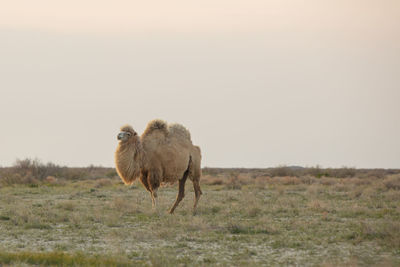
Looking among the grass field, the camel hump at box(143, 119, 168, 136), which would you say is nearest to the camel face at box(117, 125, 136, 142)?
the camel hump at box(143, 119, 168, 136)

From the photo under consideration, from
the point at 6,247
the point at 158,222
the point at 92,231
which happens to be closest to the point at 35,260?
the point at 6,247

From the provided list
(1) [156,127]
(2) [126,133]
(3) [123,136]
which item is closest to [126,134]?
(2) [126,133]

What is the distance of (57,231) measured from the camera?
40.0 feet

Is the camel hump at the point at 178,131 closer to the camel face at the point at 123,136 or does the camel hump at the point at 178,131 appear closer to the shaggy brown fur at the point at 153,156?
the shaggy brown fur at the point at 153,156

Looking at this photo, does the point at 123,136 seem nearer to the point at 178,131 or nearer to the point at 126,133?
the point at 126,133

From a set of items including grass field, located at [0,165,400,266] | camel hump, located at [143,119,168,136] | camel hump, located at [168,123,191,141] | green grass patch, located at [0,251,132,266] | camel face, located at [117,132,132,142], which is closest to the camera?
green grass patch, located at [0,251,132,266]

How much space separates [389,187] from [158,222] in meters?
15.8

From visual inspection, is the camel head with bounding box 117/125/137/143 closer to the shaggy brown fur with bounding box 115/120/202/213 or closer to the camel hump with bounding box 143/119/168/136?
the shaggy brown fur with bounding box 115/120/202/213

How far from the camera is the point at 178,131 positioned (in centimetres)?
1645

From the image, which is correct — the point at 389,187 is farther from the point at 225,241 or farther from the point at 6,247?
the point at 6,247

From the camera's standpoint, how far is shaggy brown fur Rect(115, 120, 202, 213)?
15.1 meters

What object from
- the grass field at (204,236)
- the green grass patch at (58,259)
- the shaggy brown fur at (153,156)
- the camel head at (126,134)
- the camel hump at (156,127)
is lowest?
the green grass patch at (58,259)

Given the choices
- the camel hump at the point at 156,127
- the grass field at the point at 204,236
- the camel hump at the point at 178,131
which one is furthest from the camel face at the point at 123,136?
the grass field at the point at 204,236

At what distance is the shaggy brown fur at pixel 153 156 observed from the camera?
15.1 m
